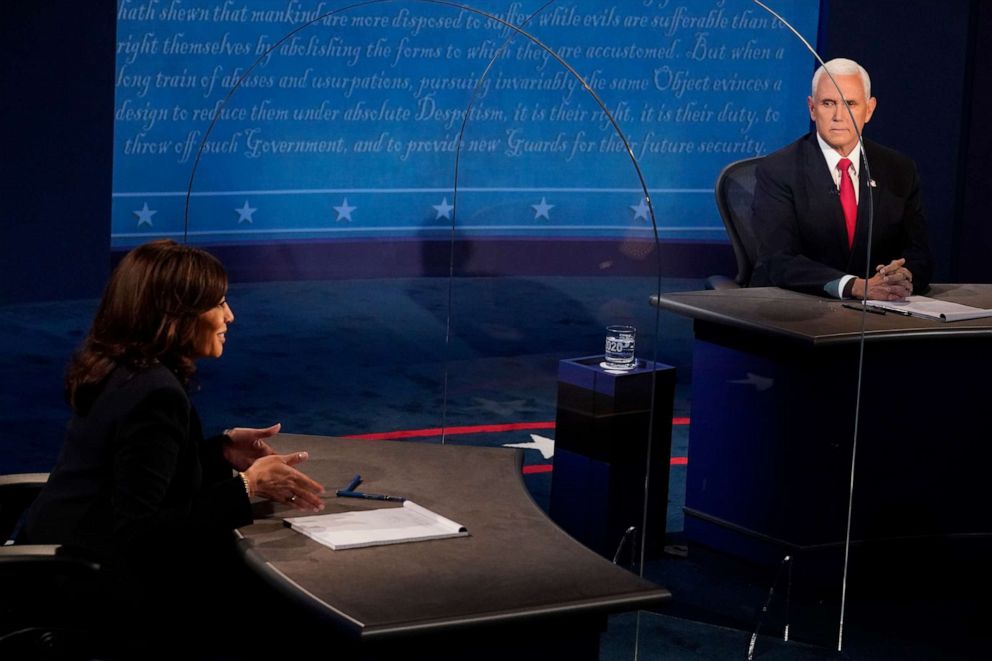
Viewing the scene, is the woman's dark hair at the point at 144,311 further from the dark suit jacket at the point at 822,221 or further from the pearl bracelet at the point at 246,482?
the dark suit jacket at the point at 822,221

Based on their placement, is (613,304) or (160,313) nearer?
(160,313)

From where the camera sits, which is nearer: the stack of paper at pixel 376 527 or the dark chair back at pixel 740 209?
the stack of paper at pixel 376 527

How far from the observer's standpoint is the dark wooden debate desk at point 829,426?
435cm

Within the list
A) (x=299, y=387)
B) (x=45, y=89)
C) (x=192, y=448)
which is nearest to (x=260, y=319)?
(x=299, y=387)

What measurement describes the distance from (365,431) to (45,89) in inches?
117

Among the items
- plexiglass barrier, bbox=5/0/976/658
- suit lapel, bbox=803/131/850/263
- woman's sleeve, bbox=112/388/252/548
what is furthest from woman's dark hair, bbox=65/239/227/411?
suit lapel, bbox=803/131/850/263

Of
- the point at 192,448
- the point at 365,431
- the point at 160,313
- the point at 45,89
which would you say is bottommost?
the point at 365,431

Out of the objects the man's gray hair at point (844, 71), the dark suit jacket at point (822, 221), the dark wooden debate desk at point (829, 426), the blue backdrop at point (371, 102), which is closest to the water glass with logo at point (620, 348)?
the dark wooden debate desk at point (829, 426)

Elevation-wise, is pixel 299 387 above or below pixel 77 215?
below

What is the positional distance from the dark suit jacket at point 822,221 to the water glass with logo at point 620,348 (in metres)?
0.62

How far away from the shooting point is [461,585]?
2521 millimetres

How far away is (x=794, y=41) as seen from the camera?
8172mm

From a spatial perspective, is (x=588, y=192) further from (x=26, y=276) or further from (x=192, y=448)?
(x=192, y=448)

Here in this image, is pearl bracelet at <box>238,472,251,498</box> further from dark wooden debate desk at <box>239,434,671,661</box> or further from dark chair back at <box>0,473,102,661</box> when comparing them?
dark chair back at <box>0,473,102,661</box>
